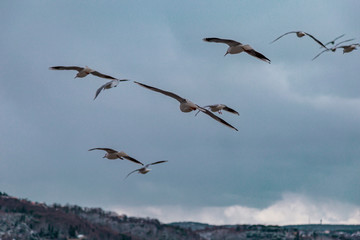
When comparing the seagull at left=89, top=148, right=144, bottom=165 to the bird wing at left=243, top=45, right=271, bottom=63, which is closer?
the bird wing at left=243, top=45, right=271, bottom=63

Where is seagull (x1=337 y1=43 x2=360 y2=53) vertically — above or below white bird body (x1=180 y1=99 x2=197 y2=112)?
above

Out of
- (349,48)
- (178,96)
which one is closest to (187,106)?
(178,96)

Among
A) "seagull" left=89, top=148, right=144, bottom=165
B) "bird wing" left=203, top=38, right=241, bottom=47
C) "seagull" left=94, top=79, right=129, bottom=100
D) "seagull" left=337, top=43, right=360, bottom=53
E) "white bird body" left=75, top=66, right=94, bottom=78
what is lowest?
"seagull" left=89, top=148, right=144, bottom=165

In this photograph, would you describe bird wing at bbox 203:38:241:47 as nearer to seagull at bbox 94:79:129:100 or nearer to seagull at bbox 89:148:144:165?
seagull at bbox 94:79:129:100

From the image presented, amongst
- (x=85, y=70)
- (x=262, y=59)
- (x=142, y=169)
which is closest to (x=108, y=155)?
(x=142, y=169)

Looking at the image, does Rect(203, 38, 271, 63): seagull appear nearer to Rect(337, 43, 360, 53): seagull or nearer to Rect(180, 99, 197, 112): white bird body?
Rect(180, 99, 197, 112): white bird body

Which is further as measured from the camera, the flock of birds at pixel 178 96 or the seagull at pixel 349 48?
the seagull at pixel 349 48

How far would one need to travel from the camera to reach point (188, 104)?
3828 cm

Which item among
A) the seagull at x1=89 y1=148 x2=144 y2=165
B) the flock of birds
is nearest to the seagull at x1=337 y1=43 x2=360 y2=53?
the flock of birds

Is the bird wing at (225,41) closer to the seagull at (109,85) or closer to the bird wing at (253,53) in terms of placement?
the bird wing at (253,53)

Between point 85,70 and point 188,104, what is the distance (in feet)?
34.2

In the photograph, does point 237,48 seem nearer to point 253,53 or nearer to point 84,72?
point 253,53

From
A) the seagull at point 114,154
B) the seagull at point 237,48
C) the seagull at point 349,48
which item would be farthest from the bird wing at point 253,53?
the seagull at point 349,48

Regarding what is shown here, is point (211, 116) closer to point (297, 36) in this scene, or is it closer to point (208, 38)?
point (208, 38)
